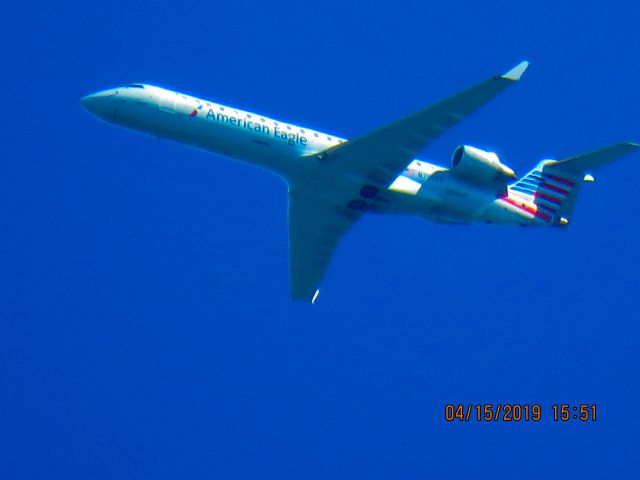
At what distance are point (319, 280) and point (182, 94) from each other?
745cm

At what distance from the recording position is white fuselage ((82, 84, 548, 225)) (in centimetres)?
2388

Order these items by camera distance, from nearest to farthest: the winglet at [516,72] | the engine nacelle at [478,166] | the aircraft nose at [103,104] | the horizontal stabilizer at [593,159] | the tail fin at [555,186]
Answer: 1. the winglet at [516,72]
2. the aircraft nose at [103,104]
3. the horizontal stabilizer at [593,159]
4. the engine nacelle at [478,166]
5. the tail fin at [555,186]

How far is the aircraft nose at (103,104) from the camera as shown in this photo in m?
23.8

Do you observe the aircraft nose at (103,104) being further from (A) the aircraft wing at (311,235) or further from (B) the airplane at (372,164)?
(A) the aircraft wing at (311,235)

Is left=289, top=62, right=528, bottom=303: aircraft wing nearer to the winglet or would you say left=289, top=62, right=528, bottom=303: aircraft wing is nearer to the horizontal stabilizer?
the winglet

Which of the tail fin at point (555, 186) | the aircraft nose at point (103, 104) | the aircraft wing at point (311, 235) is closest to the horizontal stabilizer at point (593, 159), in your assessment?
the tail fin at point (555, 186)

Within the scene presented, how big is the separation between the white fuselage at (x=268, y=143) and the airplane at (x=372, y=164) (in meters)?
0.02

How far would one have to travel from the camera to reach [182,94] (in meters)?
24.4

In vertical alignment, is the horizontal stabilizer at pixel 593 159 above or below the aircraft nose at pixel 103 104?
above

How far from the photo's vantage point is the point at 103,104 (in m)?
23.8

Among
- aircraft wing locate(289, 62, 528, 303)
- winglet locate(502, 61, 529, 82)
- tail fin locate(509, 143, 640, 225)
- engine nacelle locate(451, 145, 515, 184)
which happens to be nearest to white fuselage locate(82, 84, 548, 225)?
engine nacelle locate(451, 145, 515, 184)

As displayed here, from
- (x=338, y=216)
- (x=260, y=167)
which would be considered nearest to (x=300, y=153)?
(x=260, y=167)

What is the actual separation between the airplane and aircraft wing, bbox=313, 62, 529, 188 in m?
0.02

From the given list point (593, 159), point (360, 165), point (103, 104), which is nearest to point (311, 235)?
point (360, 165)
